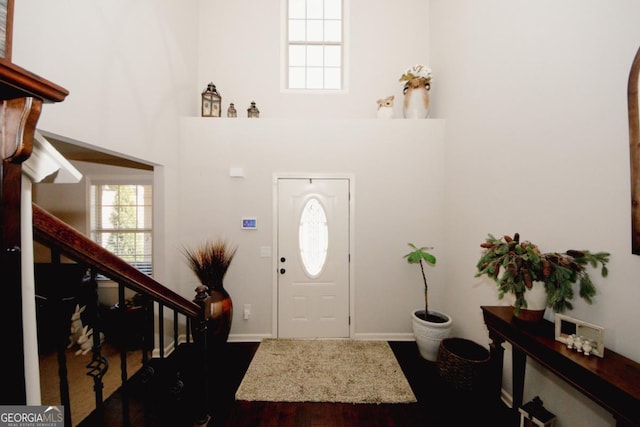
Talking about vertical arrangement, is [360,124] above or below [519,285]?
above

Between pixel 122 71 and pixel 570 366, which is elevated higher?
pixel 122 71

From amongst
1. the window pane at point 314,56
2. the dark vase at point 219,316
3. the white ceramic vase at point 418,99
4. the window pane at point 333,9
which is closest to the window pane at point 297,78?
the window pane at point 314,56

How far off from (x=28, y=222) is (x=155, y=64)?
9.06 feet

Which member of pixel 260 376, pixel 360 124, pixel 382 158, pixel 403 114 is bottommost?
pixel 260 376

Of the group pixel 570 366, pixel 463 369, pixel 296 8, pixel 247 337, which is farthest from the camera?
pixel 296 8

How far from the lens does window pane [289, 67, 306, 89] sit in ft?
12.7

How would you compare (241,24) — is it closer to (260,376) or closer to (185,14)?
(185,14)

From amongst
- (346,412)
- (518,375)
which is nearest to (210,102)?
(346,412)

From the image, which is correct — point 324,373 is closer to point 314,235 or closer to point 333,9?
point 314,235

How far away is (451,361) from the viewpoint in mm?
2229

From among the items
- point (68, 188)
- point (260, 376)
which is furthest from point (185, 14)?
point (260, 376)

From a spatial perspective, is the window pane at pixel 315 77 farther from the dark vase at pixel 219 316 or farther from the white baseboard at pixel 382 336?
the white baseboard at pixel 382 336

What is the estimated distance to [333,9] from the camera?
3842 mm

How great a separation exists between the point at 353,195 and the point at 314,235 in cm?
71
